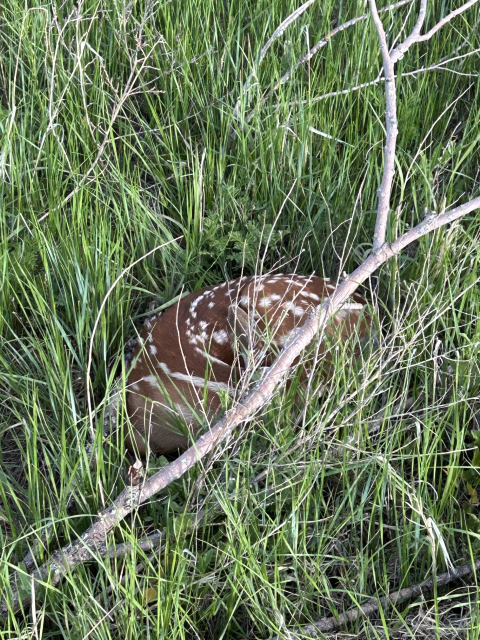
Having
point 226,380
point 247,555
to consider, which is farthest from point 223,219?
point 247,555

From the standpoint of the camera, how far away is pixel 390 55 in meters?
1.81

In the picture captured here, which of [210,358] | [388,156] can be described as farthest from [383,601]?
[388,156]

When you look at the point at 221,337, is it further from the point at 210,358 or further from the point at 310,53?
the point at 310,53

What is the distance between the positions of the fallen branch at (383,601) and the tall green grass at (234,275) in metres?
0.03

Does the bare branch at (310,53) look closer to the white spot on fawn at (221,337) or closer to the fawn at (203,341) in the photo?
the fawn at (203,341)

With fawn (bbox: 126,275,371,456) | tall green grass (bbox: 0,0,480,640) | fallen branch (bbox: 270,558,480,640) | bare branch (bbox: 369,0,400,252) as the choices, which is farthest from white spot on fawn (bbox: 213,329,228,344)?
fallen branch (bbox: 270,558,480,640)

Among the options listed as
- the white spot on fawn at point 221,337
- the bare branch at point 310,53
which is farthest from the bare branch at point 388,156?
the bare branch at point 310,53

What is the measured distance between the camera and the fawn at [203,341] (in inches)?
72.8

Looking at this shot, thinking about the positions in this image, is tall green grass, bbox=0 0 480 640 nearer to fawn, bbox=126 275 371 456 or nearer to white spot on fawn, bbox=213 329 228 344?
fawn, bbox=126 275 371 456

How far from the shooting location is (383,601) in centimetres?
152

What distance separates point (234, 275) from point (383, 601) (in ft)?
3.90

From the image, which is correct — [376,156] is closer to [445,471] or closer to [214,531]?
[445,471]

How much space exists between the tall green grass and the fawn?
3.8 inches

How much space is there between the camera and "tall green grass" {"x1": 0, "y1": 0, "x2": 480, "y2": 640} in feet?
4.94
